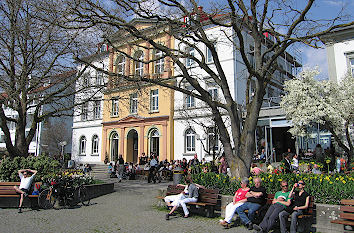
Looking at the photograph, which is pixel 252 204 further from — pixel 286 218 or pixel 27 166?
pixel 27 166

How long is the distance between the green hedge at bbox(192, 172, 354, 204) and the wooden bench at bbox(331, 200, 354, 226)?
63cm

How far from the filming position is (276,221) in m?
7.20

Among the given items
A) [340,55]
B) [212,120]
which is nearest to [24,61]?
[212,120]

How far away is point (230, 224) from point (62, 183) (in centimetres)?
607

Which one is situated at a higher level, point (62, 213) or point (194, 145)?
point (194, 145)

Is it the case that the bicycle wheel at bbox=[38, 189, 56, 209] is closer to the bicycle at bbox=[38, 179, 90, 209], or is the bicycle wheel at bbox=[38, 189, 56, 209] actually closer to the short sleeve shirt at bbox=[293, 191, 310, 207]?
the bicycle at bbox=[38, 179, 90, 209]

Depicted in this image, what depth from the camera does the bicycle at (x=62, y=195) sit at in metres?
10.3

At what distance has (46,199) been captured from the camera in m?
10.3

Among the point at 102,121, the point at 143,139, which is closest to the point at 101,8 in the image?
the point at 143,139

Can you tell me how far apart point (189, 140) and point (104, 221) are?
61.6ft

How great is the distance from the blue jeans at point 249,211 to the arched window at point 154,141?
21471 millimetres

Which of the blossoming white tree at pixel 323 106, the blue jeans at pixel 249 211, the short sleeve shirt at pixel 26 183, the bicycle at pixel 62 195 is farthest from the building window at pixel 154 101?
the blue jeans at pixel 249 211

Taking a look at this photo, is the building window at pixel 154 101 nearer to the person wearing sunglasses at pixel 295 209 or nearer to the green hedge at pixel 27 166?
the green hedge at pixel 27 166

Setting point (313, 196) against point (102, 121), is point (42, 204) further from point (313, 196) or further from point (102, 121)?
point (102, 121)
